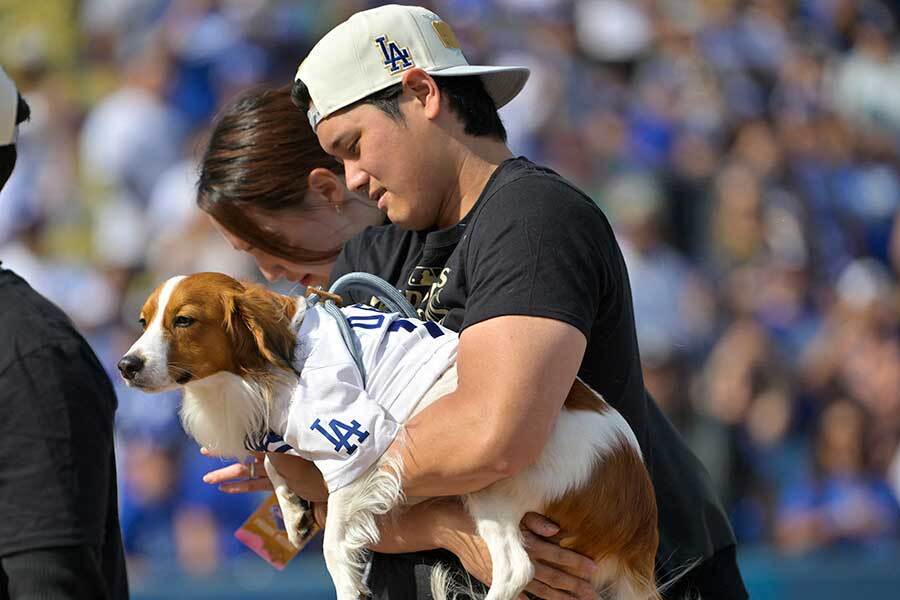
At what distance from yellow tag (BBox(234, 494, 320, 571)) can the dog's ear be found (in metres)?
0.65

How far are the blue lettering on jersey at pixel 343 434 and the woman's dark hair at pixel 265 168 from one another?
1200 millimetres

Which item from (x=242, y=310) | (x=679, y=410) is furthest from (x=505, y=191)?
(x=679, y=410)

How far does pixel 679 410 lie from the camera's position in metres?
6.79

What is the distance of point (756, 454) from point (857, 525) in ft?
2.07

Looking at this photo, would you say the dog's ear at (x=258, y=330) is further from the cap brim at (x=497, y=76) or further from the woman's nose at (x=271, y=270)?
the woman's nose at (x=271, y=270)

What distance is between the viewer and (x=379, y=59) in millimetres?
2490

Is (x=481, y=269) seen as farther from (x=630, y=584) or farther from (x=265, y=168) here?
(x=265, y=168)

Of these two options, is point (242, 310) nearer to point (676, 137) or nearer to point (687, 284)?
point (687, 284)

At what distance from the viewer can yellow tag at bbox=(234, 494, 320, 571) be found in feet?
9.66

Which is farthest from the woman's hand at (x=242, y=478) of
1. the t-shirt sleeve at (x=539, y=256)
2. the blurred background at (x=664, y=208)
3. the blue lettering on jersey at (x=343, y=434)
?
the blurred background at (x=664, y=208)

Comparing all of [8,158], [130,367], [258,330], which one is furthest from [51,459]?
[8,158]

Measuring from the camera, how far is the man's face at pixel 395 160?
8.06 ft

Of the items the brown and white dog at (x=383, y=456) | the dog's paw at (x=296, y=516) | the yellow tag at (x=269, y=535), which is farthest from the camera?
the yellow tag at (x=269, y=535)

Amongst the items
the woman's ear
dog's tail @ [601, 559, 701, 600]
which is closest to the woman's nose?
the woman's ear
